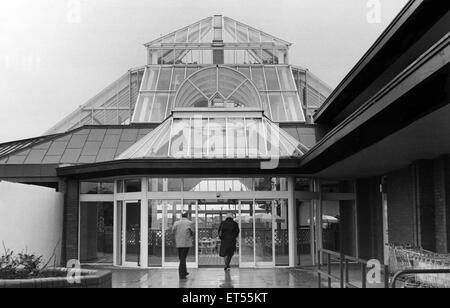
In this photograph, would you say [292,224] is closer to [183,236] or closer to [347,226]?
[347,226]

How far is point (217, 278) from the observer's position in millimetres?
15336

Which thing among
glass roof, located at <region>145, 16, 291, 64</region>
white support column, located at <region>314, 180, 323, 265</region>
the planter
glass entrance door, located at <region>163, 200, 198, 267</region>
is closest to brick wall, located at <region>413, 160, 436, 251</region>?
white support column, located at <region>314, 180, 323, 265</region>

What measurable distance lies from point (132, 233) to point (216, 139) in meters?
3.89

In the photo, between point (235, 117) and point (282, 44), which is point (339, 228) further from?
point (282, 44)

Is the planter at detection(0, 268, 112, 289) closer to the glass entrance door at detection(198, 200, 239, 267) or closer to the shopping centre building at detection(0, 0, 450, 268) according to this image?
the shopping centre building at detection(0, 0, 450, 268)

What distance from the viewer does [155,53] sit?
33844mm

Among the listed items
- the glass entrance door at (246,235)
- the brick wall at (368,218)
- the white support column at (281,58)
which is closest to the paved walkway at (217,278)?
the glass entrance door at (246,235)

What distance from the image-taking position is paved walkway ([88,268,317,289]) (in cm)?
1402

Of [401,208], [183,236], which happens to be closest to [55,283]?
[183,236]

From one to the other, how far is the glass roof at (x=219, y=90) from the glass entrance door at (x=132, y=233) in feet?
32.2

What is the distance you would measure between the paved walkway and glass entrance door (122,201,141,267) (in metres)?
0.95

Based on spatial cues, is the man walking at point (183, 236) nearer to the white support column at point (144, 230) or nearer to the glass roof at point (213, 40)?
the white support column at point (144, 230)

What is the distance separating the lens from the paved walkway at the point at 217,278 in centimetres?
1402
